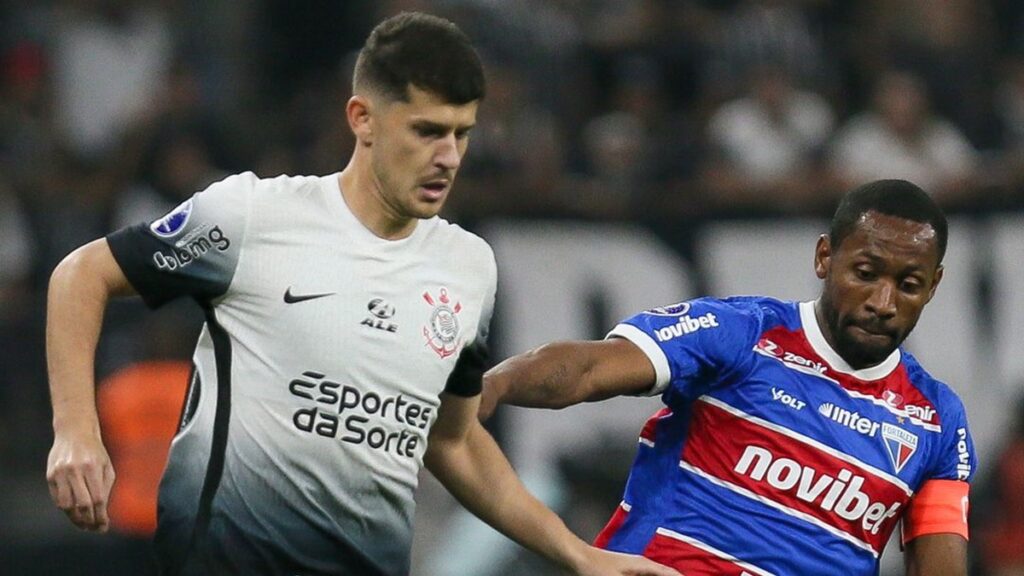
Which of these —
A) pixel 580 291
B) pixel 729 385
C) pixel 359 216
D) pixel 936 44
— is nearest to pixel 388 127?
pixel 359 216

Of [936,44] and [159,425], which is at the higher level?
[936,44]

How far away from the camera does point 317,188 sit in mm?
5395

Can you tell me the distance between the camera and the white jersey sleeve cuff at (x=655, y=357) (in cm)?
582

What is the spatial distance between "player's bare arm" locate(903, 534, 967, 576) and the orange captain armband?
0.06 ft

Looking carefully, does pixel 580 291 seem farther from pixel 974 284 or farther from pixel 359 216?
pixel 359 216

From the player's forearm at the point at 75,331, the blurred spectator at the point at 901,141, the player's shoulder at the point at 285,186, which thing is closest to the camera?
the player's forearm at the point at 75,331

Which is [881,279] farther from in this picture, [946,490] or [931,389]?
[946,490]

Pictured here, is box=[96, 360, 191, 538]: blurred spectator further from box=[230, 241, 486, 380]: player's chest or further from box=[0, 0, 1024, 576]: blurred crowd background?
box=[230, 241, 486, 380]: player's chest

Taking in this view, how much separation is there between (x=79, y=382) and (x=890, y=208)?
2.45m

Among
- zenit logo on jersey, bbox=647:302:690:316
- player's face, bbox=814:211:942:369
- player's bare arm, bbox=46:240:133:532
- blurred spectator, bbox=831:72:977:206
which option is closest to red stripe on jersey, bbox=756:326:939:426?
player's face, bbox=814:211:942:369

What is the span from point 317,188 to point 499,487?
3.33 feet

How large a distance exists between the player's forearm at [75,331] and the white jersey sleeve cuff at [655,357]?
160 centimetres

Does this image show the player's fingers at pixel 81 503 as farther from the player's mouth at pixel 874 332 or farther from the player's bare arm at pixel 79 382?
the player's mouth at pixel 874 332

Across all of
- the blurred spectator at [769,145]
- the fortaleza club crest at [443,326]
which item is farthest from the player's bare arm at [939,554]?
the blurred spectator at [769,145]
